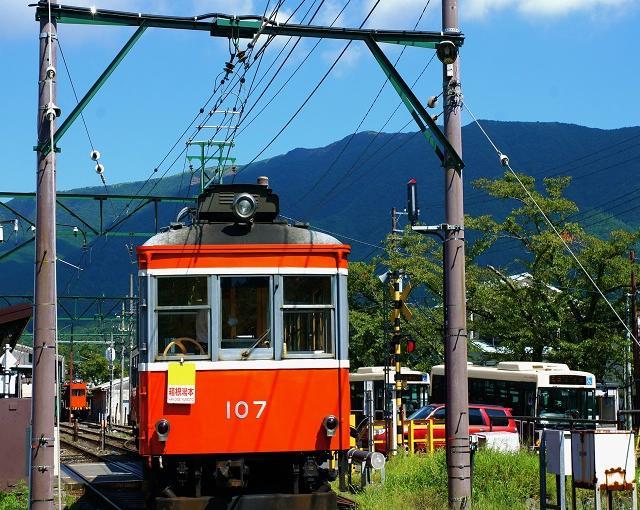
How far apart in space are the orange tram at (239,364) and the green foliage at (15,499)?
121 inches

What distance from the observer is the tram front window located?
2928cm

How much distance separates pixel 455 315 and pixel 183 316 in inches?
126

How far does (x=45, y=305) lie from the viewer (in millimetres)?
11695

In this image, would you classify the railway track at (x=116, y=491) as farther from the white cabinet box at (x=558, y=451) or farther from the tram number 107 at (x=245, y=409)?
the white cabinet box at (x=558, y=451)

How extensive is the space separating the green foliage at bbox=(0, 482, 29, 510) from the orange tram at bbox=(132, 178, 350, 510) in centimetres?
307

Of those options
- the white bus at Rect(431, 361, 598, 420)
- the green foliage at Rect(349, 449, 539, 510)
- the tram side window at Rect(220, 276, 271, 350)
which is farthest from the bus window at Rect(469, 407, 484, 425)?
the tram side window at Rect(220, 276, 271, 350)

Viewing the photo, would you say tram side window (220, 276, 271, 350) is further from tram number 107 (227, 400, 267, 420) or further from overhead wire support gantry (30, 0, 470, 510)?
overhead wire support gantry (30, 0, 470, 510)

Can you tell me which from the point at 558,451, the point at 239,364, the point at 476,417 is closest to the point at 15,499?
the point at 239,364

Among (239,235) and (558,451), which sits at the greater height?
(239,235)

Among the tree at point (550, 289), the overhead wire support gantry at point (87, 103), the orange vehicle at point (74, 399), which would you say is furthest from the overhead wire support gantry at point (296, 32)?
the orange vehicle at point (74, 399)

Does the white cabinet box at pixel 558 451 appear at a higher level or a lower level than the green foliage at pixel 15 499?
higher

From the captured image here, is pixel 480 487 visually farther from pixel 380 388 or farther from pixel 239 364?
pixel 380 388

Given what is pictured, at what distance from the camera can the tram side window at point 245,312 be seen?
37.6ft

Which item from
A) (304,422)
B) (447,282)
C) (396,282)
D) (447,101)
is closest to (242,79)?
(447,101)
